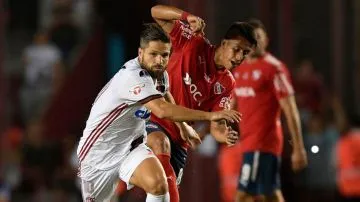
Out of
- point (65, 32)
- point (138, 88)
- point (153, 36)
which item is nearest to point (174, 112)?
point (138, 88)

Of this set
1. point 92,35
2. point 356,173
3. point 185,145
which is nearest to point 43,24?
point 92,35

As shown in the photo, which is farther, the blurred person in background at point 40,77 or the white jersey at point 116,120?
the blurred person in background at point 40,77

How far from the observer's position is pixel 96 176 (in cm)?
931

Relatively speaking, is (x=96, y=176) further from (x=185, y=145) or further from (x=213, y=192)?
(x=213, y=192)

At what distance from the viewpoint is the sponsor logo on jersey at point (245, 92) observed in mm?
11188

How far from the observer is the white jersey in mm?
8867

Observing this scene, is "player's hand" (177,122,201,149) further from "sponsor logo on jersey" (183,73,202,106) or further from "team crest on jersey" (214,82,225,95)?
"team crest on jersey" (214,82,225,95)

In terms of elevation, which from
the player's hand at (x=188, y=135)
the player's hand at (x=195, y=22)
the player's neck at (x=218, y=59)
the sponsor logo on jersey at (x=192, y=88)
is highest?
the player's hand at (x=195, y=22)

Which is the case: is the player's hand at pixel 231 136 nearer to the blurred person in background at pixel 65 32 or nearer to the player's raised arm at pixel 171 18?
the player's raised arm at pixel 171 18

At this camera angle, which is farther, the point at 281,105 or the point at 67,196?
the point at 67,196

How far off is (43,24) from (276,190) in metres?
6.69

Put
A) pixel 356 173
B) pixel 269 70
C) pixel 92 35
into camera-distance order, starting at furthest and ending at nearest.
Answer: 1. pixel 92 35
2. pixel 356 173
3. pixel 269 70

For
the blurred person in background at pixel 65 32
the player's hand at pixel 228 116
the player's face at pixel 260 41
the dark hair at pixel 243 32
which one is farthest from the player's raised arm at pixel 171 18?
the blurred person in background at pixel 65 32

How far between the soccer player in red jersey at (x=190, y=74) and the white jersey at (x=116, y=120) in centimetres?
42
